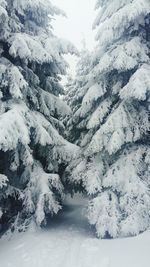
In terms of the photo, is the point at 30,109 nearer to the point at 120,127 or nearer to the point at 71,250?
the point at 120,127

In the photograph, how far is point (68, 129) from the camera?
51.7 feet

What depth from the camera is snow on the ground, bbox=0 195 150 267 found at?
9.01 metres

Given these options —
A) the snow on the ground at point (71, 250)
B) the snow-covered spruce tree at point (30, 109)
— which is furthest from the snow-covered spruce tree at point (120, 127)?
the snow-covered spruce tree at point (30, 109)

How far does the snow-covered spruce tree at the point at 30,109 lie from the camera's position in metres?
10.5

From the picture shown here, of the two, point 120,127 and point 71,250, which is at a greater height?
point 120,127

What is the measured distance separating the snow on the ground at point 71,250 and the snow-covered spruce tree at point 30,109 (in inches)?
27.4

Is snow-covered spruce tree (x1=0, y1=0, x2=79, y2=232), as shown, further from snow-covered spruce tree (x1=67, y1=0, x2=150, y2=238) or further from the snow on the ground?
snow-covered spruce tree (x1=67, y1=0, x2=150, y2=238)

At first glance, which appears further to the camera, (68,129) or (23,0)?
(68,129)

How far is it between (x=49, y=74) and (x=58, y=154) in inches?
124


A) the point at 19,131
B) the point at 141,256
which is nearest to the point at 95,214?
the point at 141,256

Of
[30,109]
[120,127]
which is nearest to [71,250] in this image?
[120,127]

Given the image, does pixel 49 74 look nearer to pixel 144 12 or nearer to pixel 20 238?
pixel 144 12

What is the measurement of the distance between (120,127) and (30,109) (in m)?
3.15

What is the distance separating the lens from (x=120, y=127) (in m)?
10.9
